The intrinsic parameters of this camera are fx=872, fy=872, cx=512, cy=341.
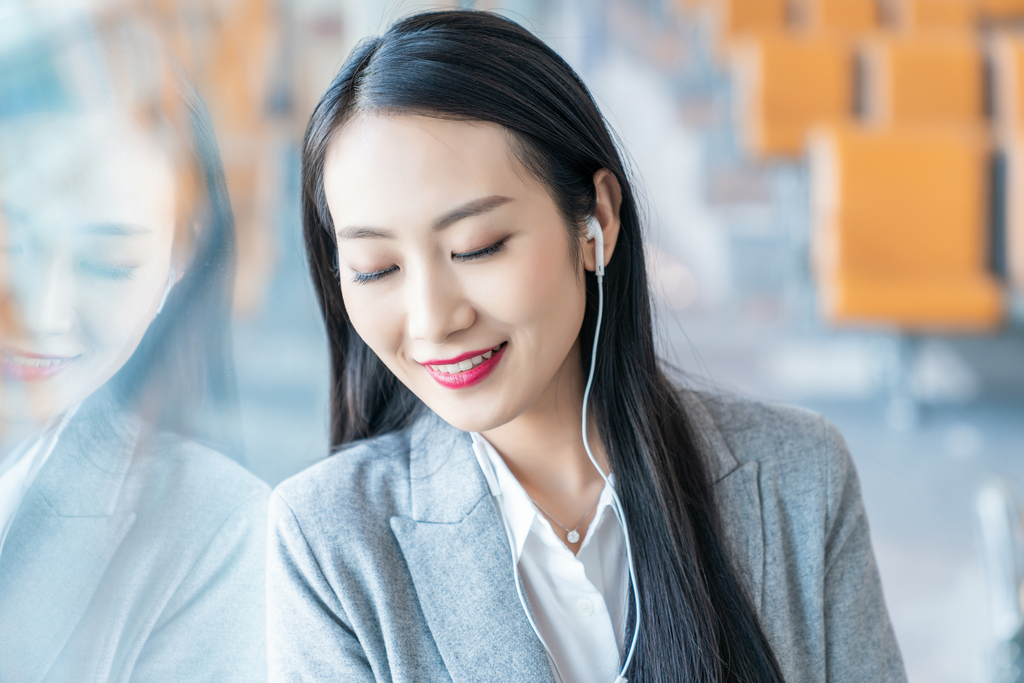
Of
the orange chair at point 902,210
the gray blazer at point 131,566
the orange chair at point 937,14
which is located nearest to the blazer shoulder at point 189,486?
the gray blazer at point 131,566

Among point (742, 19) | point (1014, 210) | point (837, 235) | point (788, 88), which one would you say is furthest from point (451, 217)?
point (742, 19)

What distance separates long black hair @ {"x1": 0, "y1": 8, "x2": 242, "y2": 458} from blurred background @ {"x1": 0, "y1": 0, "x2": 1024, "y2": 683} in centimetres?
10

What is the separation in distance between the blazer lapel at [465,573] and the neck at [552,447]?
0.05m

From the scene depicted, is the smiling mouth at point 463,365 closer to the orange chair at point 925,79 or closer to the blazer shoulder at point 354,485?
the blazer shoulder at point 354,485

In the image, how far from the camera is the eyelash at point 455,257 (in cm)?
68

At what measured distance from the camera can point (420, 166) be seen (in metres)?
0.66

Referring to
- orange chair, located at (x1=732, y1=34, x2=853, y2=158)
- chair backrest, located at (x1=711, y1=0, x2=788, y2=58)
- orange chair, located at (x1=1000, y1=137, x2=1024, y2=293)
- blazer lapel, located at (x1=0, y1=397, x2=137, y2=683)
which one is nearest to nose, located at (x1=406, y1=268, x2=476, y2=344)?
blazer lapel, located at (x1=0, y1=397, x2=137, y2=683)

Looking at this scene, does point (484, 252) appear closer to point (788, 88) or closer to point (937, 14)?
point (788, 88)

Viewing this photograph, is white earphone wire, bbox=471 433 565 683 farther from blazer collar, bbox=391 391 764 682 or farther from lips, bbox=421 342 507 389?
Result: lips, bbox=421 342 507 389

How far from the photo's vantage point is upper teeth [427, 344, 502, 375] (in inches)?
27.8

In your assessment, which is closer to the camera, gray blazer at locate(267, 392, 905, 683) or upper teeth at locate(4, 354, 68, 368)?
upper teeth at locate(4, 354, 68, 368)

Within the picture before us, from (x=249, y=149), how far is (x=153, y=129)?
124 centimetres

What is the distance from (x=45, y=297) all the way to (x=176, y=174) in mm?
155

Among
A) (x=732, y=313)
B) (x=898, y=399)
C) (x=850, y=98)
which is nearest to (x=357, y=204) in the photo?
(x=898, y=399)
